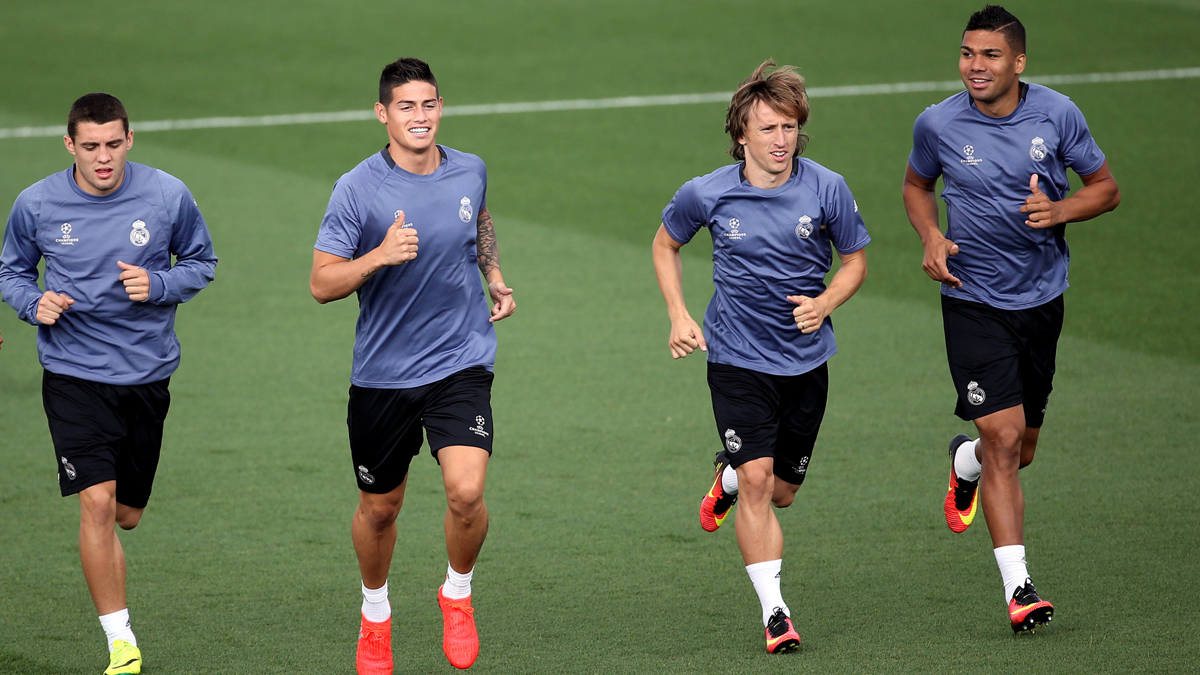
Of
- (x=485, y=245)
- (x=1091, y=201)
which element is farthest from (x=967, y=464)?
(x=485, y=245)

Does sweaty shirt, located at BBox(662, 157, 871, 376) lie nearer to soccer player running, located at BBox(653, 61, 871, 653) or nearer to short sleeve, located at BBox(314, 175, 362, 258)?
soccer player running, located at BBox(653, 61, 871, 653)

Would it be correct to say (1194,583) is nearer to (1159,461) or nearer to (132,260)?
(1159,461)

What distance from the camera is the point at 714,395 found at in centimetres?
552

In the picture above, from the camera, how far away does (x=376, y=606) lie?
5.25 meters

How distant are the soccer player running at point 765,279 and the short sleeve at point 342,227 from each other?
1275 mm

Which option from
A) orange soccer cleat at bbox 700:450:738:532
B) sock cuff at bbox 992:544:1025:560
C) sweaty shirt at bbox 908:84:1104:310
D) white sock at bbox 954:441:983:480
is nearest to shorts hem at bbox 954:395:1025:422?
sweaty shirt at bbox 908:84:1104:310

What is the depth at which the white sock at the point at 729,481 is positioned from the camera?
6.34 m

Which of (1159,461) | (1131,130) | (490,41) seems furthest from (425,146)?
(490,41)

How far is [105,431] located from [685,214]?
2.44m

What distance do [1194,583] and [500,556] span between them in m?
3.13

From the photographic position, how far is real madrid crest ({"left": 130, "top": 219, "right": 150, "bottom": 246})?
209 inches

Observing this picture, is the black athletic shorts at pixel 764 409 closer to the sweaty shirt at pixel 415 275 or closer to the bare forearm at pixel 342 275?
the sweaty shirt at pixel 415 275

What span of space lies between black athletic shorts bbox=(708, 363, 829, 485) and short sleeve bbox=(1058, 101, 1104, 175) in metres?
1.38

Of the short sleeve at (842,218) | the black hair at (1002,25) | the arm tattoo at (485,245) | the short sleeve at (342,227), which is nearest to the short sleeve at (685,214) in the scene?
the short sleeve at (842,218)
